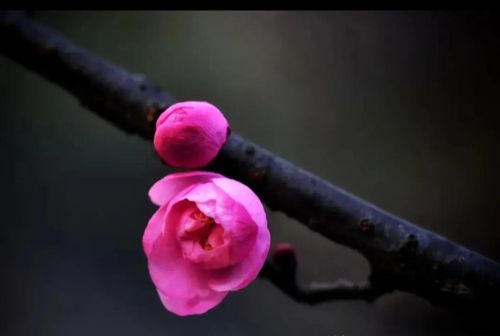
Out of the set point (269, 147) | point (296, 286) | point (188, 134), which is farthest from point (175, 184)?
point (269, 147)

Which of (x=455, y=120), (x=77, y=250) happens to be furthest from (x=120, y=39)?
(x=455, y=120)

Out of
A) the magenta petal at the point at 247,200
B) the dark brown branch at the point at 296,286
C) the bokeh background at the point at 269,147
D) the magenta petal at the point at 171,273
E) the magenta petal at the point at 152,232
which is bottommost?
the bokeh background at the point at 269,147

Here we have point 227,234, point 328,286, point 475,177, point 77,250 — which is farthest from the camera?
point 77,250

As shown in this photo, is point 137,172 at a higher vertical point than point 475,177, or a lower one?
lower

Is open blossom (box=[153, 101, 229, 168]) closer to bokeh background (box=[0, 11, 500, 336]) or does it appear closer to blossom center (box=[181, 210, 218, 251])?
blossom center (box=[181, 210, 218, 251])

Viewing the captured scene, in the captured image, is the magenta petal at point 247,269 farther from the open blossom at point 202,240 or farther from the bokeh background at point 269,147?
the bokeh background at point 269,147

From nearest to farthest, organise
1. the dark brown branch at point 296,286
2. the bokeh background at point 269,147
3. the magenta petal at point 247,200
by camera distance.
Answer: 1. the magenta petal at point 247,200
2. the dark brown branch at point 296,286
3. the bokeh background at point 269,147

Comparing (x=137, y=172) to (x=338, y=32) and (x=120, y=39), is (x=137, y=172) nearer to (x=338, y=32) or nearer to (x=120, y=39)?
(x=120, y=39)

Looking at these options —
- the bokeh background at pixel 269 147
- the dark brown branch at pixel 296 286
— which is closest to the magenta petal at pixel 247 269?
the dark brown branch at pixel 296 286
